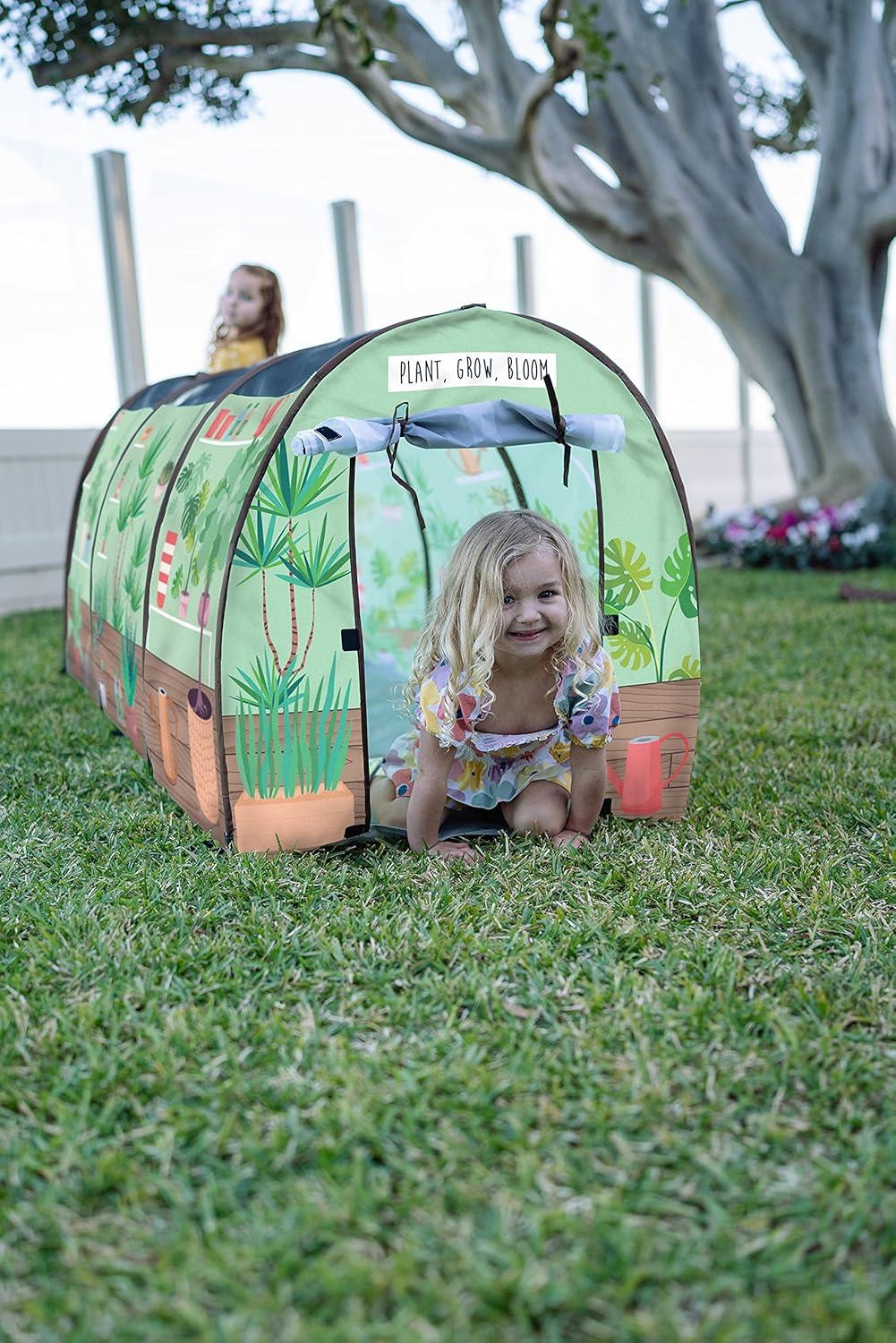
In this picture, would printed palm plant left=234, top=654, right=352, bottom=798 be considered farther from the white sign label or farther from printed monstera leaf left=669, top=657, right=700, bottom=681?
printed monstera leaf left=669, top=657, right=700, bottom=681

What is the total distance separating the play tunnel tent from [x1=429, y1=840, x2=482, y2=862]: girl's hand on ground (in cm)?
19

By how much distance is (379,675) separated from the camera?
367 cm

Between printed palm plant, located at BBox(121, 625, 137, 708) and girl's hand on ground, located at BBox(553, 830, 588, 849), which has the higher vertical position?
printed palm plant, located at BBox(121, 625, 137, 708)

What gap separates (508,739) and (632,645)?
1.45 ft

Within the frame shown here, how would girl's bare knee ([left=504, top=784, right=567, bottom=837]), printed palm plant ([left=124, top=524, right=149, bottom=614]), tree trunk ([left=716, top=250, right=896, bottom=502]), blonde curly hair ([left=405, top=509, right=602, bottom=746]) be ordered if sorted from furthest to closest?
tree trunk ([left=716, top=250, right=896, bottom=502]), printed palm plant ([left=124, top=524, right=149, bottom=614]), girl's bare knee ([left=504, top=784, right=567, bottom=837]), blonde curly hair ([left=405, top=509, right=602, bottom=746])

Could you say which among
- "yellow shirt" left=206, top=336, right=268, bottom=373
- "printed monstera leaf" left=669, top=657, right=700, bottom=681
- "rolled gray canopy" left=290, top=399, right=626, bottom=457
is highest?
"yellow shirt" left=206, top=336, right=268, bottom=373

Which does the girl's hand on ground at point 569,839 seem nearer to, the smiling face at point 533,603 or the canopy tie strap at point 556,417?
the smiling face at point 533,603

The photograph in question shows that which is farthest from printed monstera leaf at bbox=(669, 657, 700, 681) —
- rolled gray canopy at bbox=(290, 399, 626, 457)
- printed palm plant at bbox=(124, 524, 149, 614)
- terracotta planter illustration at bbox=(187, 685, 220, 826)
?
printed palm plant at bbox=(124, 524, 149, 614)

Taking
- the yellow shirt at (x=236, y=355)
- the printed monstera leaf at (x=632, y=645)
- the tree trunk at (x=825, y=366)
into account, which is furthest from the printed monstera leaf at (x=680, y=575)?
the tree trunk at (x=825, y=366)

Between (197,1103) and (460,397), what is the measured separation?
1.81 m

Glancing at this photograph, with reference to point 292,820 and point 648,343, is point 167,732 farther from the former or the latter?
point 648,343

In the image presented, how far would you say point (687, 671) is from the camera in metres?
2.96

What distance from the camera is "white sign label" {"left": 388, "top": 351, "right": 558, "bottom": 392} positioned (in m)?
2.71

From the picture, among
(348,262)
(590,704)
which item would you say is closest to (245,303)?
(590,704)
